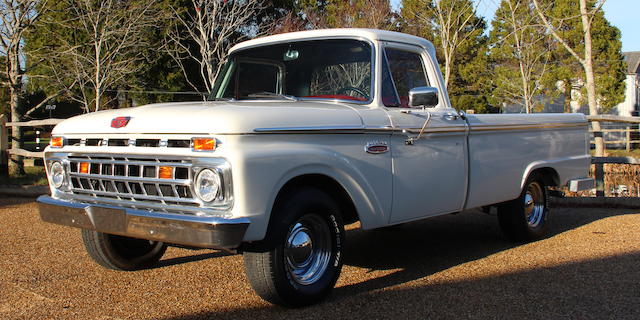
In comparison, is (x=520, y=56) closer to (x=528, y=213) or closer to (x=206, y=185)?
(x=528, y=213)

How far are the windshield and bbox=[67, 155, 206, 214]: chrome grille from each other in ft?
4.34

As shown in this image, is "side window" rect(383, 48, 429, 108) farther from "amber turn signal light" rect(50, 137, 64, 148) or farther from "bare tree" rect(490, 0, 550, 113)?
"bare tree" rect(490, 0, 550, 113)

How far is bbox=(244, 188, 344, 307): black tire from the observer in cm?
391

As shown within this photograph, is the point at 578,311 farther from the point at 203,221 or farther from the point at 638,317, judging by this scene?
the point at 203,221

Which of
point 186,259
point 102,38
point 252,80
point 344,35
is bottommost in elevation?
point 186,259

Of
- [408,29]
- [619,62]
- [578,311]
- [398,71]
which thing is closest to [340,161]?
[398,71]

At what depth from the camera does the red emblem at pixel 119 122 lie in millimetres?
4062

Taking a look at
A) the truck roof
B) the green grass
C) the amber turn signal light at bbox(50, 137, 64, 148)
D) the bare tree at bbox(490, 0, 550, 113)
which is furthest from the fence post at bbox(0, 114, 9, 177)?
the bare tree at bbox(490, 0, 550, 113)

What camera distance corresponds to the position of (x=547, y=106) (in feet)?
132

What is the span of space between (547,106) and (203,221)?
39.7 metres

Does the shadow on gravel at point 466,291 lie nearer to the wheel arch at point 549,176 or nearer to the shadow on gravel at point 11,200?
the wheel arch at point 549,176

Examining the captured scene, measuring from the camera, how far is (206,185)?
3748mm

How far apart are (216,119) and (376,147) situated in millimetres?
1312

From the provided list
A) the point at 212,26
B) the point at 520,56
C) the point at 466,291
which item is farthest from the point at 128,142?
the point at 520,56
